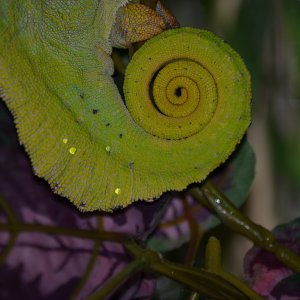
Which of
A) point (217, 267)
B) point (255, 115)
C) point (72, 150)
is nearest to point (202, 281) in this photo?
point (217, 267)

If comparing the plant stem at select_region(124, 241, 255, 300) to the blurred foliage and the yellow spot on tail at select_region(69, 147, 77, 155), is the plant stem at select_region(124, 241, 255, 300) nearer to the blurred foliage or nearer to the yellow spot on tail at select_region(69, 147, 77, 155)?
the blurred foliage

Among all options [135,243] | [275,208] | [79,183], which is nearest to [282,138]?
[275,208]

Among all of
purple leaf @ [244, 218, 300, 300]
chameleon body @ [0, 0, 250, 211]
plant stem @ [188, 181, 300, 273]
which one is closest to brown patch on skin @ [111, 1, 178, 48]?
chameleon body @ [0, 0, 250, 211]

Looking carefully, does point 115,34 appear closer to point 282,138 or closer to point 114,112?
point 114,112

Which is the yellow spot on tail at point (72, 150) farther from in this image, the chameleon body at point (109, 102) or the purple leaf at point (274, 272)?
the purple leaf at point (274, 272)

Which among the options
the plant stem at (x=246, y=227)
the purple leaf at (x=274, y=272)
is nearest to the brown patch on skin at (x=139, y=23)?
the plant stem at (x=246, y=227)

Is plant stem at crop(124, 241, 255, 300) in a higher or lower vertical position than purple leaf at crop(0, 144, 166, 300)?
higher

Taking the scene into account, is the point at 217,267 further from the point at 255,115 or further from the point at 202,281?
the point at 255,115
